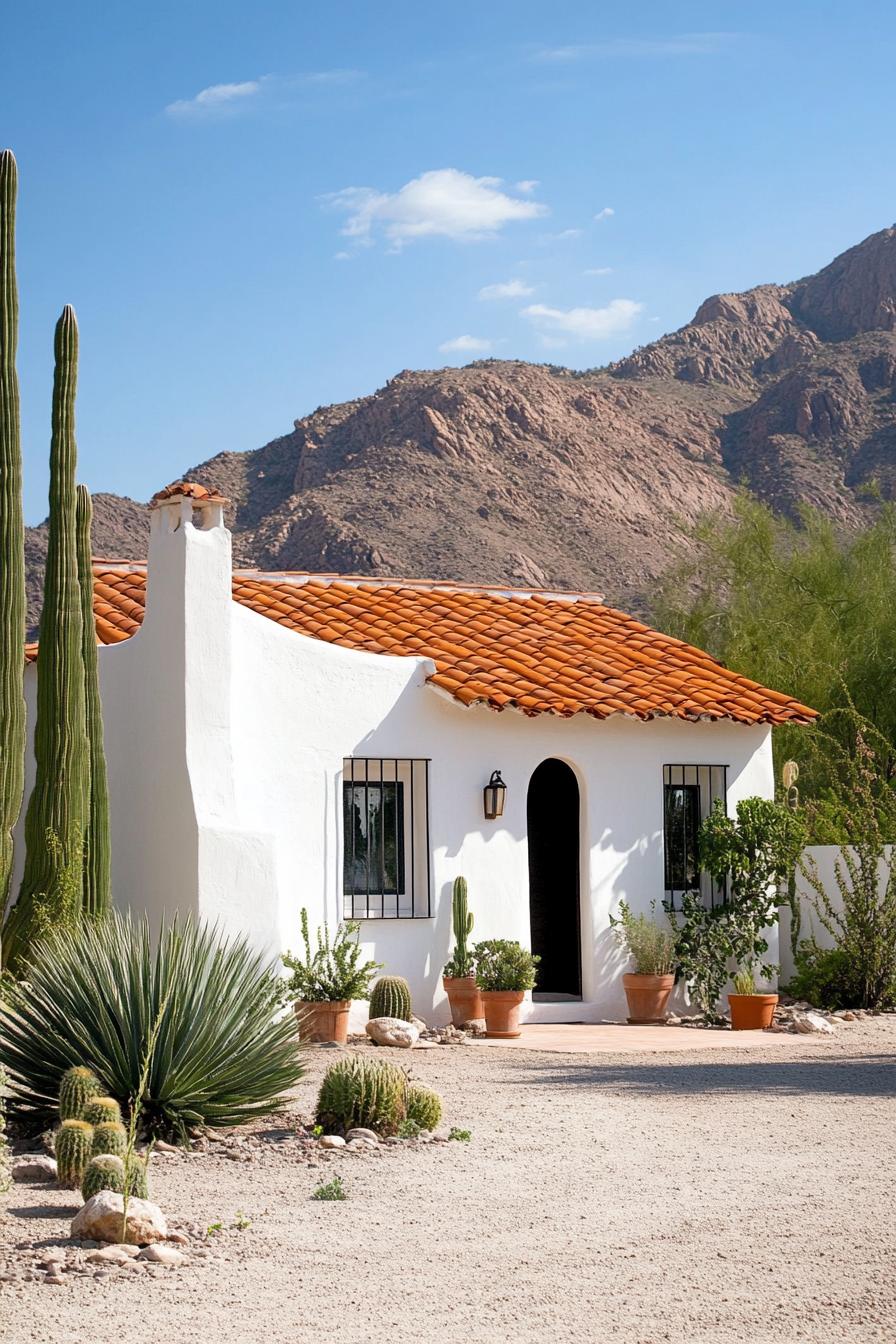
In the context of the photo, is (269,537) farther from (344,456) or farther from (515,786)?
(515,786)

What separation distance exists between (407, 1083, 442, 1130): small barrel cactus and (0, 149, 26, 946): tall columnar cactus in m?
3.40

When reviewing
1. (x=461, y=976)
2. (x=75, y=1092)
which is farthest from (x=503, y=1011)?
(x=75, y=1092)

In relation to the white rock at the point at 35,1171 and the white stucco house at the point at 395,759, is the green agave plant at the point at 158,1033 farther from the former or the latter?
the white stucco house at the point at 395,759

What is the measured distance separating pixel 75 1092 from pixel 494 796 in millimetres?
7197

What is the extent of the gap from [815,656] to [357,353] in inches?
393

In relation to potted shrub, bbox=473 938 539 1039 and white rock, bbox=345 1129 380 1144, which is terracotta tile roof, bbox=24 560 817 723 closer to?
potted shrub, bbox=473 938 539 1039

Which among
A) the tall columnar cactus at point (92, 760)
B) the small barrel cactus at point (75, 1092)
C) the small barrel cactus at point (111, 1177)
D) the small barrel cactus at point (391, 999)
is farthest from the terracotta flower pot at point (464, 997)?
the small barrel cactus at point (111, 1177)

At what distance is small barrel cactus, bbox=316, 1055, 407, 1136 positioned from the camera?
864 cm

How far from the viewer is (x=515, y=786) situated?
14898 mm

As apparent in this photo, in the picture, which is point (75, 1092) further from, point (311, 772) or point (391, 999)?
point (311, 772)

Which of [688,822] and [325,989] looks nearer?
[325,989]

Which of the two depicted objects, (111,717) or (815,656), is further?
(815,656)

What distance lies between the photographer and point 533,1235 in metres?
6.48

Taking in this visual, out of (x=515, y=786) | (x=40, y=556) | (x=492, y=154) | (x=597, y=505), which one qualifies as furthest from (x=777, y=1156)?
(x=597, y=505)
